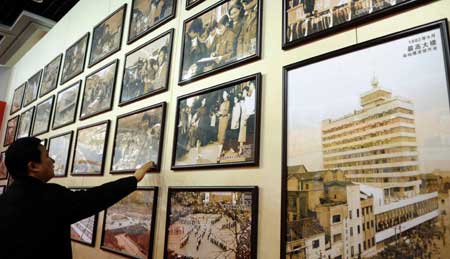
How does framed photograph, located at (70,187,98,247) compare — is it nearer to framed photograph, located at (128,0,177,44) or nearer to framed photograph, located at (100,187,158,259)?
framed photograph, located at (100,187,158,259)

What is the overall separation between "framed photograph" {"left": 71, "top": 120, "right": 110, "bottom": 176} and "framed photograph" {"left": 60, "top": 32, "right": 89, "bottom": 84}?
0.80 meters

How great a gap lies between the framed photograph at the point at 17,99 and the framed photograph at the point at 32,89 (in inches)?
7.6

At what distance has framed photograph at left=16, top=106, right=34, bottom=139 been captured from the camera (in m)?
4.58

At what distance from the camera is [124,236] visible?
230 centimetres

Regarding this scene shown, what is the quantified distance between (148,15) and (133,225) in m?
1.65

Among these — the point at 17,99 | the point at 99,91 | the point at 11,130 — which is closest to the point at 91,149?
the point at 99,91

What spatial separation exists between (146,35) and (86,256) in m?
1.86

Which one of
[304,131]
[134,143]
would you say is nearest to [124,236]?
[134,143]

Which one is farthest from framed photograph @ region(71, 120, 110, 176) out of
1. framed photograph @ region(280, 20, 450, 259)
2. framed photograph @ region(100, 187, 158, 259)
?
framed photograph @ region(280, 20, 450, 259)

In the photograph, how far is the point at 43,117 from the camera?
416 centimetres

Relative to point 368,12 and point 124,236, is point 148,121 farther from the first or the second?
point 368,12

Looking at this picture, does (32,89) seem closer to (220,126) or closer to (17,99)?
(17,99)

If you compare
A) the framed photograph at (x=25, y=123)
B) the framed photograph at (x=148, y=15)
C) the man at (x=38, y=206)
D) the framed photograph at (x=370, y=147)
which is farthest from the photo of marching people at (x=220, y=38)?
the framed photograph at (x=25, y=123)

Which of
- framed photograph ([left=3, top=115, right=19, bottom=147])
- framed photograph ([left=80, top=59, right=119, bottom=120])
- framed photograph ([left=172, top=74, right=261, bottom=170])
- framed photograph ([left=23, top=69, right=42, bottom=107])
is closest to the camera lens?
framed photograph ([left=172, top=74, right=261, bottom=170])
